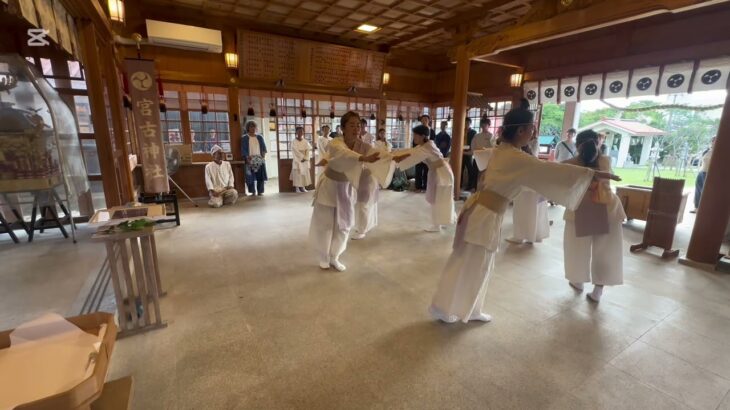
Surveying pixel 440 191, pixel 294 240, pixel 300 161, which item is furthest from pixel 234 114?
pixel 440 191

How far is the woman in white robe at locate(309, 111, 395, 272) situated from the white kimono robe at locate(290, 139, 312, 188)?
4.74 metres

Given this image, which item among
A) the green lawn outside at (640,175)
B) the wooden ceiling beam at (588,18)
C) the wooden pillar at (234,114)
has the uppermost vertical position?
the wooden ceiling beam at (588,18)

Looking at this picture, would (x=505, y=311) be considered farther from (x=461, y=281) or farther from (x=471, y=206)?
(x=471, y=206)

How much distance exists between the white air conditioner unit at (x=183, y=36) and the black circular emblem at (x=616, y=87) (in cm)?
754

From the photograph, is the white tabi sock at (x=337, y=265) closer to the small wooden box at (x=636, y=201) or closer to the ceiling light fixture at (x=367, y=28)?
the small wooden box at (x=636, y=201)

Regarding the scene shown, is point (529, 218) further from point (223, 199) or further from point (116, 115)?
point (116, 115)

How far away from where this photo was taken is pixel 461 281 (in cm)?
243

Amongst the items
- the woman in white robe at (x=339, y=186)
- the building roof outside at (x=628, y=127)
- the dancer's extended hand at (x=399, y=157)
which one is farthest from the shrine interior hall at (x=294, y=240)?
the building roof outside at (x=628, y=127)

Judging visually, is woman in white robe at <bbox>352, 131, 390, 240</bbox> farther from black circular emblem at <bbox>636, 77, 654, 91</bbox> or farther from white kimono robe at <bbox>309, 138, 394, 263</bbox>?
black circular emblem at <bbox>636, 77, 654, 91</bbox>

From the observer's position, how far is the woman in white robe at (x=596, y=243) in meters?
2.79

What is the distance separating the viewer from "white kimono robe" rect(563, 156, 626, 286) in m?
2.81

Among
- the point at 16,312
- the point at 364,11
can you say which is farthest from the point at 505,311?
the point at 364,11

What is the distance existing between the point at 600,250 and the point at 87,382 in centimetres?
344

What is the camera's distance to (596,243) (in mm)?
2926
